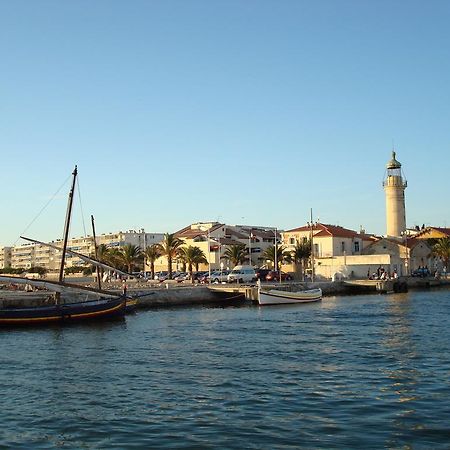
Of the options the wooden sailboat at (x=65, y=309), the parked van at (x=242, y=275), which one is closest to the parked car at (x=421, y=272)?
the parked van at (x=242, y=275)

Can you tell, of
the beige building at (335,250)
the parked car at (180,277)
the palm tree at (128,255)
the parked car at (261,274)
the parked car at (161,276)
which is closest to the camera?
the parked car at (261,274)

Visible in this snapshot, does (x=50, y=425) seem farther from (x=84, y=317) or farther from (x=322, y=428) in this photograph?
(x=84, y=317)

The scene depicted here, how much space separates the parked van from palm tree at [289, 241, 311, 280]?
1295 centimetres

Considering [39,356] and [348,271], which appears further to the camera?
[348,271]

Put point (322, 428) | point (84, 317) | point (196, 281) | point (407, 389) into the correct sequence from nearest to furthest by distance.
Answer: point (322, 428) → point (407, 389) → point (84, 317) → point (196, 281)

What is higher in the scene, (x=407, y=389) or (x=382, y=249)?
(x=382, y=249)

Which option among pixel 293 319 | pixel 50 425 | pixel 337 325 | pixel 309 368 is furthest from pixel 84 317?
pixel 50 425

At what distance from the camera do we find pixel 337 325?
155 feet

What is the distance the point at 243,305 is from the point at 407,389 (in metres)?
49.7

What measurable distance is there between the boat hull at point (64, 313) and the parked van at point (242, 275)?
3359 centimetres

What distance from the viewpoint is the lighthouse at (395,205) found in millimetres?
119375

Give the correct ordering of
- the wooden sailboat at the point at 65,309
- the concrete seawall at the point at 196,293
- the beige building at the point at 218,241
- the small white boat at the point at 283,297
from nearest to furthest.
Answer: the wooden sailboat at the point at 65,309
the concrete seawall at the point at 196,293
the small white boat at the point at 283,297
the beige building at the point at 218,241

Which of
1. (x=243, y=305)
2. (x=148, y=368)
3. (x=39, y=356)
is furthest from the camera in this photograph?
(x=243, y=305)

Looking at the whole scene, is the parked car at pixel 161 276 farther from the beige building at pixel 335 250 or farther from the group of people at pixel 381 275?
the group of people at pixel 381 275
